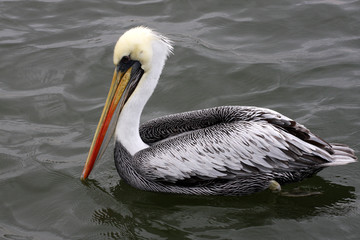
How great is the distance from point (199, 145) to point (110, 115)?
84 centimetres

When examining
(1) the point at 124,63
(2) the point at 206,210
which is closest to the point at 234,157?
(2) the point at 206,210

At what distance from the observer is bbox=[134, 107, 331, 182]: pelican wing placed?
15.6 feet

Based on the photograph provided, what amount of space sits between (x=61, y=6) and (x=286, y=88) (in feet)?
12.3

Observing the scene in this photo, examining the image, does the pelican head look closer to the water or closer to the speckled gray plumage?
the speckled gray plumage

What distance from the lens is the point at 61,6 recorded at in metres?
8.34

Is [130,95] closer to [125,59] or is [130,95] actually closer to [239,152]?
[125,59]

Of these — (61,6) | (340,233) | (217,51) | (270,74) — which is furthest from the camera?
(61,6)

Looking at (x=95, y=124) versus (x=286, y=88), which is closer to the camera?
(x=95, y=124)

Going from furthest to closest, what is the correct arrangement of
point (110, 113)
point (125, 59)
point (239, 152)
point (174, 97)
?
point (174, 97) → point (110, 113) → point (125, 59) → point (239, 152)

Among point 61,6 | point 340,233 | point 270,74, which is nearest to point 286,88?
point 270,74

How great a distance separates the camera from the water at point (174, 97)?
185 inches

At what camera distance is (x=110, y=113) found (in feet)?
16.5

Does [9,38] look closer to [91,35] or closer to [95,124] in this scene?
[91,35]

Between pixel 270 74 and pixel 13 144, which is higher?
pixel 270 74
